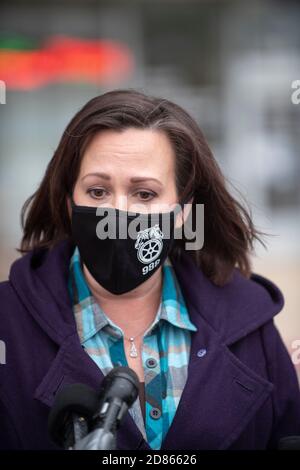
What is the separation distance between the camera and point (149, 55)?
945cm

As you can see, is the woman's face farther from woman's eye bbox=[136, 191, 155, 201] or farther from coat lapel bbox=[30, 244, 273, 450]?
coat lapel bbox=[30, 244, 273, 450]

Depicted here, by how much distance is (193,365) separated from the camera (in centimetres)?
229

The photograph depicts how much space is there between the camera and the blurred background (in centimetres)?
921

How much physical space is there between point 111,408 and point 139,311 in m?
0.92

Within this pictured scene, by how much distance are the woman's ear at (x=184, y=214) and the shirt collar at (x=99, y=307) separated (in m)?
0.23

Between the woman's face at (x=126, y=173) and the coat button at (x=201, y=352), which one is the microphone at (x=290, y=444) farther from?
the woman's face at (x=126, y=173)

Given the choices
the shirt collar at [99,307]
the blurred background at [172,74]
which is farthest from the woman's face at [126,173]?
the blurred background at [172,74]

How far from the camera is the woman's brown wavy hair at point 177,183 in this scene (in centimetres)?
235

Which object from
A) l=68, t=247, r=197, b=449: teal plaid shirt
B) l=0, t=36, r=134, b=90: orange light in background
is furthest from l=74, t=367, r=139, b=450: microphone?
l=0, t=36, r=134, b=90: orange light in background

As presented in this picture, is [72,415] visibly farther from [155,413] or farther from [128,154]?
[128,154]

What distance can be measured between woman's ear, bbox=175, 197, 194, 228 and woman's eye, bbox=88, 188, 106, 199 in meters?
0.31

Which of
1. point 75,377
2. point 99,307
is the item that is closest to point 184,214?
point 99,307
